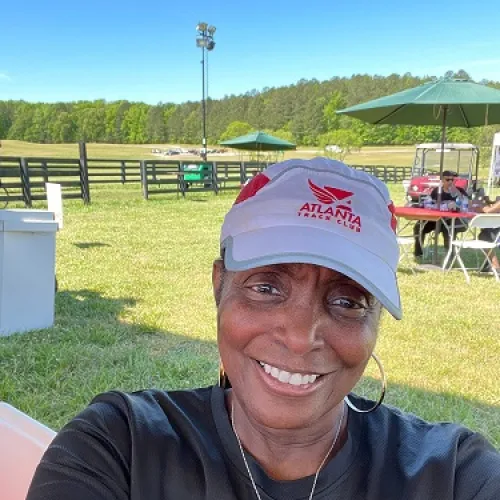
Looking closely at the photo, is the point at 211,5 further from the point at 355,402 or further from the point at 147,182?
the point at 355,402

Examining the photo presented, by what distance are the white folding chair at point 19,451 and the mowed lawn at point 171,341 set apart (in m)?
0.76

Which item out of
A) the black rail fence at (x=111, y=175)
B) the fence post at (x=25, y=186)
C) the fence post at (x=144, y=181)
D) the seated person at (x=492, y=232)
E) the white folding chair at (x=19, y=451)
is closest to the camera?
the white folding chair at (x=19, y=451)

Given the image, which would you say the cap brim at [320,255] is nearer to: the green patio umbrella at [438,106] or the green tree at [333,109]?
the green patio umbrella at [438,106]

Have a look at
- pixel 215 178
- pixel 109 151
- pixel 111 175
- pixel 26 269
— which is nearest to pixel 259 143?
pixel 215 178

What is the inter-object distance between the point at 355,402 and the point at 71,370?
260cm

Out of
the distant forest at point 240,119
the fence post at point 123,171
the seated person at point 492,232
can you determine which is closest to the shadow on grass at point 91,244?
the distant forest at point 240,119

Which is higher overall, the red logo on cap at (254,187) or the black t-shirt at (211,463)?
the red logo on cap at (254,187)

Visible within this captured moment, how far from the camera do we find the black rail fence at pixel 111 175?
12.6m

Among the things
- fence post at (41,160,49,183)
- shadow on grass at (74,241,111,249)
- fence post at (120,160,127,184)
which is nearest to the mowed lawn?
shadow on grass at (74,241,111,249)

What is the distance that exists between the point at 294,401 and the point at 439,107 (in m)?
7.41

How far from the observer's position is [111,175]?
674 inches

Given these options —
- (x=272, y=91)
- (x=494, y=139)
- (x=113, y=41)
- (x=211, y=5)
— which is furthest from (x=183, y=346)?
(x=113, y=41)

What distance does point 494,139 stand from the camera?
55.9 feet

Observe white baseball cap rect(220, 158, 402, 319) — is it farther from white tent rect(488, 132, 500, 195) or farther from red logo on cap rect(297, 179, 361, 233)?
white tent rect(488, 132, 500, 195)
